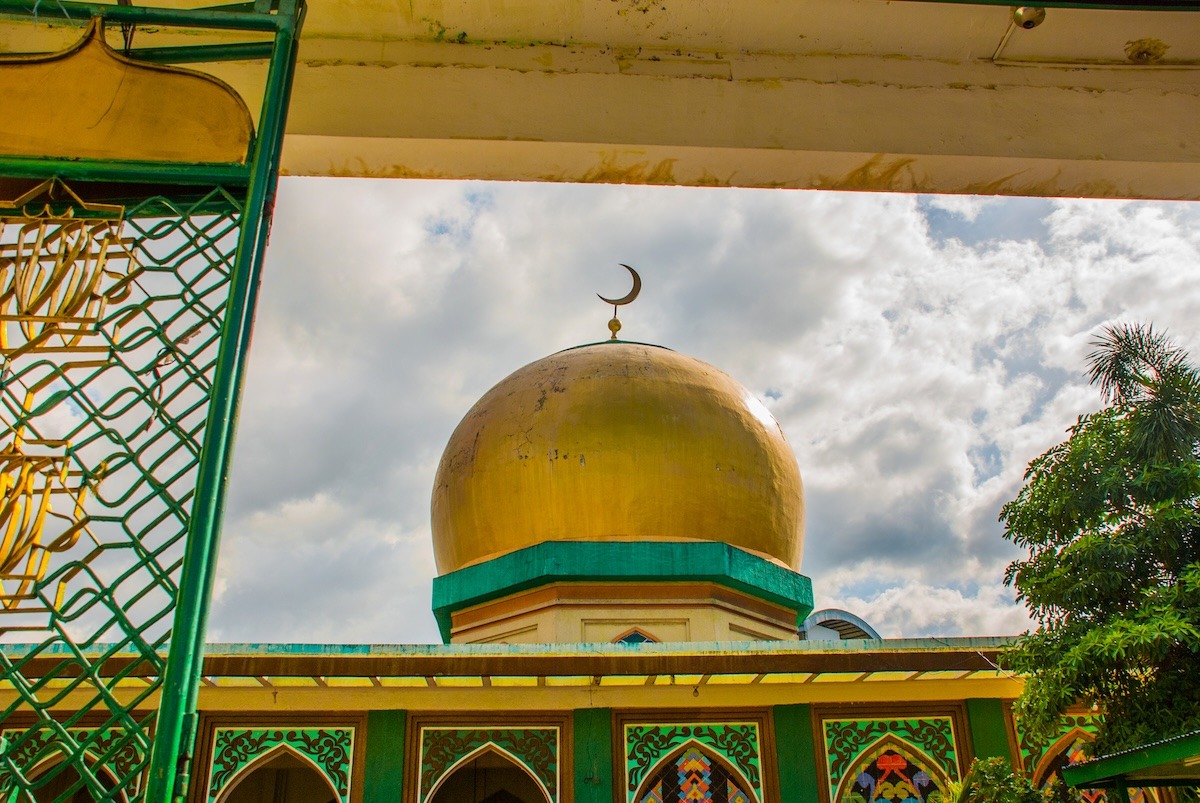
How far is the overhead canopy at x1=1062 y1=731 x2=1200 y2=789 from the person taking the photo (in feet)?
13.3

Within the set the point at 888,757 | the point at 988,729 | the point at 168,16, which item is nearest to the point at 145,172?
the point at 168,16

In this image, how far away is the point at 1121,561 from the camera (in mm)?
6336

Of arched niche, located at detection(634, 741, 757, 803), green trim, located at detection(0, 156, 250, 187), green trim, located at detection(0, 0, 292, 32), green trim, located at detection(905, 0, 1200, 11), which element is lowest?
arched niche, located at detection(634, 741, 757, 803)

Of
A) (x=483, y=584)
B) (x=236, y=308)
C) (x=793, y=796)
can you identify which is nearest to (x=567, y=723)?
(x=793, y=796)

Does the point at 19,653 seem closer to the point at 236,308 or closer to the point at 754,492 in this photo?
the point at 236,308

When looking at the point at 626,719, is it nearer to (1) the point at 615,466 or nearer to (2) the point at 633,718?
(2) the point at 633,718

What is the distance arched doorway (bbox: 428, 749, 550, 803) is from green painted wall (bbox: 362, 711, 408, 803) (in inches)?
125

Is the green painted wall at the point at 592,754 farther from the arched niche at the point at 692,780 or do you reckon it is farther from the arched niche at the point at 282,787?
the arched niche at the point at 282,787

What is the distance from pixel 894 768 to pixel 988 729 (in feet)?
2.52

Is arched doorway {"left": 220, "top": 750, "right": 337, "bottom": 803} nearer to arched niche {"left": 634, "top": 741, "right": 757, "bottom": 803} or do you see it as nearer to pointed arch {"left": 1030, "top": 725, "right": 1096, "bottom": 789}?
arched niche {"left": 634, "top": 741, "right": 757, "bottom": 803}

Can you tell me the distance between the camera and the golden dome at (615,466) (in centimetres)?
1086

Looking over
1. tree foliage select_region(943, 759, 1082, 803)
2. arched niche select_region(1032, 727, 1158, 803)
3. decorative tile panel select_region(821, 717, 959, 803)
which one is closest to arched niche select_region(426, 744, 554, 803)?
decorative tile panel select_region(821, 717, 959, 803)

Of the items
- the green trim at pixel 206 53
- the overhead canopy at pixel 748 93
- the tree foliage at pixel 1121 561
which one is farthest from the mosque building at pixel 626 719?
the green trim at pixel 206 53

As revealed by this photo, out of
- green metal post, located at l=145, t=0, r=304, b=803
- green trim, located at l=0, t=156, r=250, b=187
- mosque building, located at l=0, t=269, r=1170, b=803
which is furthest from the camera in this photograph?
mosque building, located at l=0, t=269, r=1170, b=803
